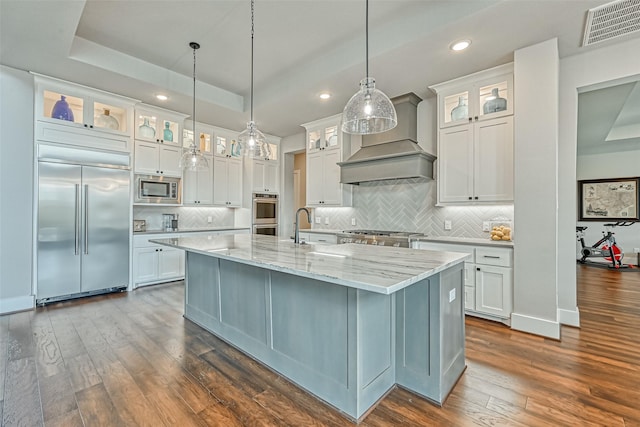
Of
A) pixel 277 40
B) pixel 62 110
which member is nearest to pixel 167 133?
pixel 62 110

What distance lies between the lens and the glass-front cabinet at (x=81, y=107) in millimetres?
3605

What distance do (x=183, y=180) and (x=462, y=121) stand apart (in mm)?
4415

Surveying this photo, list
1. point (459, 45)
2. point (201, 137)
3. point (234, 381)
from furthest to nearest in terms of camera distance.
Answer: point (201, 137) → point (459, 45) → point (234, 381)

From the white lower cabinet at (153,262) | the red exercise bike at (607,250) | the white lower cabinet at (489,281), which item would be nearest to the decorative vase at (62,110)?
the white lower cabinet at (153,262)

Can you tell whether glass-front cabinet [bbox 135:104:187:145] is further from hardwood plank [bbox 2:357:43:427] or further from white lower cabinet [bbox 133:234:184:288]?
hardwood plank [bbox 2:357:43:427]

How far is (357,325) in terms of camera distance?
1.64 m

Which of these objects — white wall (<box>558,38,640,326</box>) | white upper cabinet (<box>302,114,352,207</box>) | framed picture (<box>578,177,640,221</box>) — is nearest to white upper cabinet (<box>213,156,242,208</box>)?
white upper cabinet (<box>302,114,352,207</box>)

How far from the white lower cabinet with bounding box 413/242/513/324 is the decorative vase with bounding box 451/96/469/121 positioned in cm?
159

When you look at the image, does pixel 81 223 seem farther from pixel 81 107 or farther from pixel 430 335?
pixel 430 335

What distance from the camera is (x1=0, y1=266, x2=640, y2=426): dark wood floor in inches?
65.9

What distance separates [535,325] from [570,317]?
0.59 meters

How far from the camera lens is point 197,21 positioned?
2.89 m

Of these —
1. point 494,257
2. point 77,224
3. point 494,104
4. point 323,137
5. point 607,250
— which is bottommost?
point 607,250

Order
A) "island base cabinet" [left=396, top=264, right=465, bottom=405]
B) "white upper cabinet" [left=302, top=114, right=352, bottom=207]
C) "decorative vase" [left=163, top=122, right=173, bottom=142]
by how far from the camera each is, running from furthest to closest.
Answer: "white upper cabinet" [left=302, top=114, right=352, bottom=207], "decorative vase" [left=163, top=122, right=173, bottom=142], "island base cabinet" [left=396, top=264, right=465, bottom=405]
